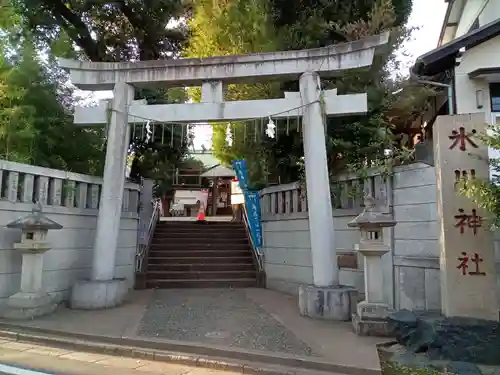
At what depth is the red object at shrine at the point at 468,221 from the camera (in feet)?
20.0

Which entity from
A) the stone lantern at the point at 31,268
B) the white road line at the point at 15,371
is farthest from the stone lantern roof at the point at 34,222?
the white road line at the point at 15,371

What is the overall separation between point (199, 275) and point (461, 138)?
8.35 m

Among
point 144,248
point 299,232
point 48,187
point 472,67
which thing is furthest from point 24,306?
point 472,67

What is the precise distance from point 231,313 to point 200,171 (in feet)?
63.3

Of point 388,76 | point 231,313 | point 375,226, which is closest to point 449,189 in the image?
point 375,226

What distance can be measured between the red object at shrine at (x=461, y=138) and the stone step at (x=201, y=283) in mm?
7386

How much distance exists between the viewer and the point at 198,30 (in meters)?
12.6

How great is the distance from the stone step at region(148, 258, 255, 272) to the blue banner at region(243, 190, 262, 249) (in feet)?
2.69

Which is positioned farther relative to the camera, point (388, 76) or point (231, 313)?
point (388, 76)

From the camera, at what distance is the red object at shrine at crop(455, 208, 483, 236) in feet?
20.0

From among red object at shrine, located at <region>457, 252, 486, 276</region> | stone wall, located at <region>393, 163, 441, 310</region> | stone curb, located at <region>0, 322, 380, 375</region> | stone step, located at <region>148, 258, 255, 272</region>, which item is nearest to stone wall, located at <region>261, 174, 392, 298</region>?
stone wall, located at <region>393, 163, 441, 310</region>

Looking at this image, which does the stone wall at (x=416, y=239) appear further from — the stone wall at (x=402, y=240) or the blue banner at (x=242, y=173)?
the blue banner at (x=242, y=173)

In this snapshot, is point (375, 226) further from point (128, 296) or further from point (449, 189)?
point (128, 296)

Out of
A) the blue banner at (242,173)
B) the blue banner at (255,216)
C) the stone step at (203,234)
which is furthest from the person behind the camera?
the stone step at (203,234)
